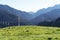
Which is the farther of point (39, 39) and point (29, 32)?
point (29, 32)

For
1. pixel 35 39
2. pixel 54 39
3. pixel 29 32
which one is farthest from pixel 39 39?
pixel 29 32

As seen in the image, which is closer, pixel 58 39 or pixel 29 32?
pixel 58 39

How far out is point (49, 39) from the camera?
48.1m

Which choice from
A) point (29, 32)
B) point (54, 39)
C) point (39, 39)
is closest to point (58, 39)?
point (54, 39)

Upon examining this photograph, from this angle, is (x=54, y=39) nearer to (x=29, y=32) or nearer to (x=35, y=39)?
(x=35, y=39)

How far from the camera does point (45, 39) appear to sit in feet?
157

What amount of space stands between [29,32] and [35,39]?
21.0m

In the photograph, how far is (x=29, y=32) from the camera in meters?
69.0

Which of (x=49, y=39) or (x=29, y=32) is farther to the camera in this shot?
(x=29, y=32)

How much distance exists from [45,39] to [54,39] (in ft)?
8.50

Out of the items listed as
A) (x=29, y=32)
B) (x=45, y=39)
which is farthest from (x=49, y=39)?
(x=29, y=32)

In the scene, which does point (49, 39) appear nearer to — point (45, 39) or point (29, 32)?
point (45, 39)

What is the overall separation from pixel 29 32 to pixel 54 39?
22.9 metres

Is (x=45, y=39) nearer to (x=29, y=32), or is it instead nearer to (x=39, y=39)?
(x=39, y=39)
